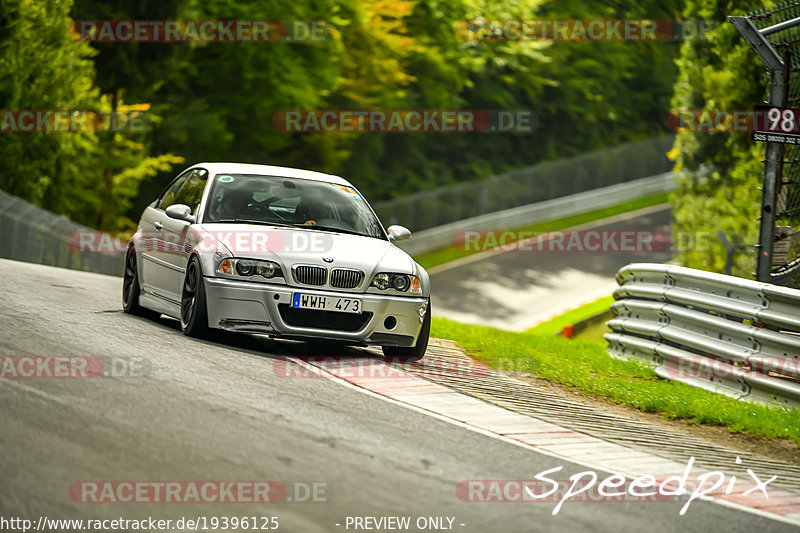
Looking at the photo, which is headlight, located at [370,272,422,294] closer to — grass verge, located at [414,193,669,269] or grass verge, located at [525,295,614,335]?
grass verge, located at [525,295,614,335]

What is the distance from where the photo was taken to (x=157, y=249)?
11.1 metres

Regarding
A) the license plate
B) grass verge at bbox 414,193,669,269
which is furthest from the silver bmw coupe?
grass verge at bbox 414,193,669,269

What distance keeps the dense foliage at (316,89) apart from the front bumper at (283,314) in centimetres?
1686

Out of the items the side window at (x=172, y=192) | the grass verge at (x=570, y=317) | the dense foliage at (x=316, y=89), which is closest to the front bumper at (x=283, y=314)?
the side window at (x=172, y=192)

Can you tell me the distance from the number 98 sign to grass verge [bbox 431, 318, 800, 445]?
2.57 meters

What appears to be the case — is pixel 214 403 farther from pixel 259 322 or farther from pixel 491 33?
pixel 491 33

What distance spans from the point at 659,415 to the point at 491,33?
125 ft

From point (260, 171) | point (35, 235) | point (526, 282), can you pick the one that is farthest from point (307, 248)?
point (526, 282)

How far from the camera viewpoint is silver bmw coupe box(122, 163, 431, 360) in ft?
31.2

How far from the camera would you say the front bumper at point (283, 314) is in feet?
31.0

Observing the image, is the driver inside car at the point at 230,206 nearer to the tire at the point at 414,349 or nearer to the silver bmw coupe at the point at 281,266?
the silver bmw coupe at the point at 281,266

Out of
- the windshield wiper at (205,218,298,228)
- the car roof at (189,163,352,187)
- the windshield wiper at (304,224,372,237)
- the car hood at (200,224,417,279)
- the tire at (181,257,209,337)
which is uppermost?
the car roof at (189,163,352,187)

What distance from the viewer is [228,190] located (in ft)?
35.3

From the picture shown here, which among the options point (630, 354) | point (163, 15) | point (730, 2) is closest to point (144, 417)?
point (630, 354)
